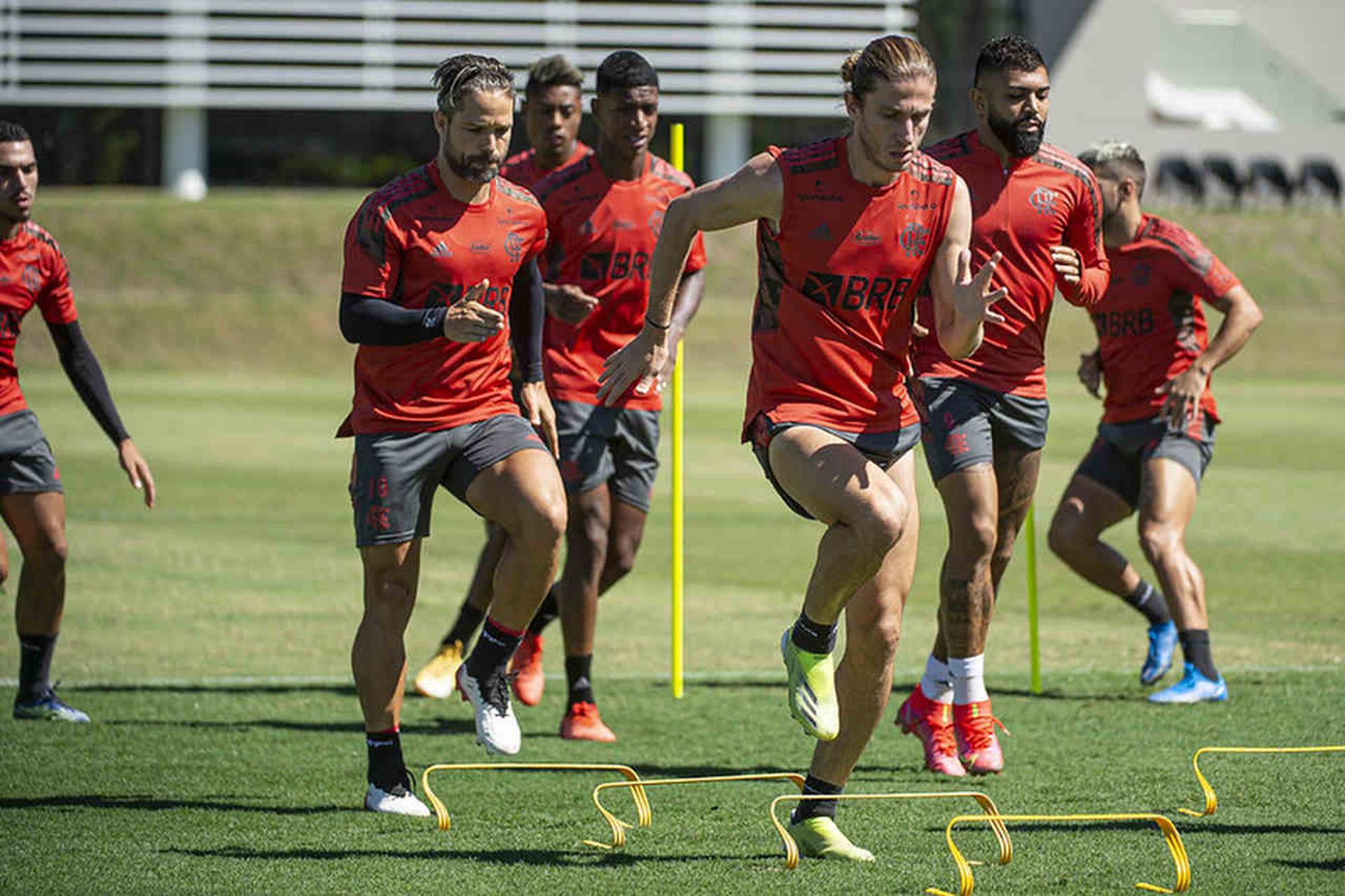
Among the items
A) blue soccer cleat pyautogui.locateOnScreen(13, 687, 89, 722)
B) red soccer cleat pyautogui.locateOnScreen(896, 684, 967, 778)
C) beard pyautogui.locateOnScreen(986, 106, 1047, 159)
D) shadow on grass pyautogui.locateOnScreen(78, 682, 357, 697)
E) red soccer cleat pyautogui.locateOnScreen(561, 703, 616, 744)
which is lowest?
shadow on grass pyautogui.locateOnScreen(78, 682, 357, 697)

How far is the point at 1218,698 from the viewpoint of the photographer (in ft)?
29.0

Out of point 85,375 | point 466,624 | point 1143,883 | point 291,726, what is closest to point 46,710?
point 291,726

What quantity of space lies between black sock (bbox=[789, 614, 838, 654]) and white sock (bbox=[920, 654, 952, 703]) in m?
2.03

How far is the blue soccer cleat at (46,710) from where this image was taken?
847 cm

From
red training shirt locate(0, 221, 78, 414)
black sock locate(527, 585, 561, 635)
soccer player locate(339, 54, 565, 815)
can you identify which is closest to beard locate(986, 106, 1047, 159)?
soccer player locate(339, 54, 565, 815)

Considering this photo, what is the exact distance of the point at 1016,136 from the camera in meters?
7.50

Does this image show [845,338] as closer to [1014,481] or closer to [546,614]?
[1014,481]

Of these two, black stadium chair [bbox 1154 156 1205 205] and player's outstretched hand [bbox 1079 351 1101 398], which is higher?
player's outstretched hand [bbox 1079 351 1101 398]

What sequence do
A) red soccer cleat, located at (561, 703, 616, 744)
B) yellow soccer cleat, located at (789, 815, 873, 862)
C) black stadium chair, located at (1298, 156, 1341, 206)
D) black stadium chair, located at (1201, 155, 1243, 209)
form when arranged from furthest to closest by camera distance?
1. black stadium chair, located at (1298, 156, 1341, 206)
2. black stadium chair, located at (1201, 155, 1243, 209)
3. red soccer cleat, located at (561, 703, 616, 744)
4. yellow soccer cleat, located at (789, 815, 873, 862)

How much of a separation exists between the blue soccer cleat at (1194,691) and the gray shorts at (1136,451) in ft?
3.34

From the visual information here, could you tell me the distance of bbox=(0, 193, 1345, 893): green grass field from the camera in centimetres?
591

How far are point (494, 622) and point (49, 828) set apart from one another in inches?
62.9

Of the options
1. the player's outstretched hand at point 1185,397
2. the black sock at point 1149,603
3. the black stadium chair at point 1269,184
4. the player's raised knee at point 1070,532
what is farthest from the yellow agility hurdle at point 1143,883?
the black stadium chair at point 1269,184

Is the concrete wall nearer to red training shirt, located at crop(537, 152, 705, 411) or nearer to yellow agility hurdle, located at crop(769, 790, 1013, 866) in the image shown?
red training shirt, located at crop(537, 152, 705, 411)
